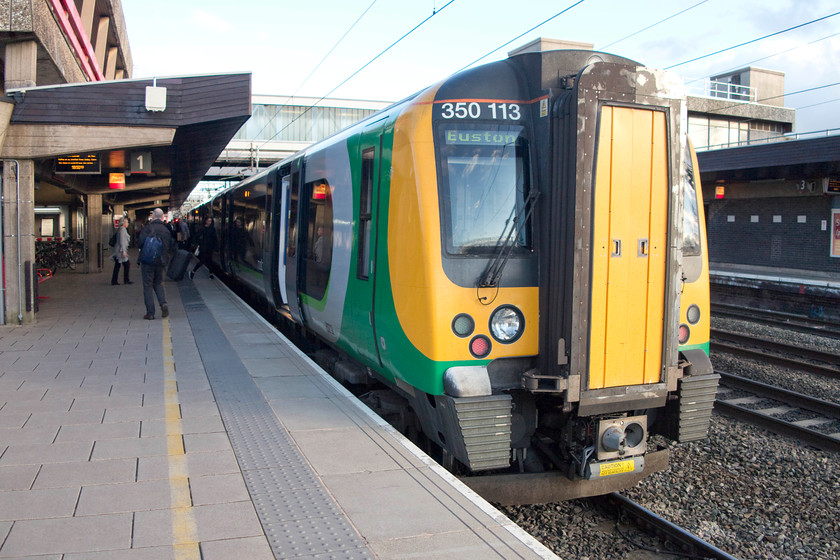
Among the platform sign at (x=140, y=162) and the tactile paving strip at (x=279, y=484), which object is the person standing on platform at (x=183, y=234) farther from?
the tactile paving strip at (x=279, y=484)

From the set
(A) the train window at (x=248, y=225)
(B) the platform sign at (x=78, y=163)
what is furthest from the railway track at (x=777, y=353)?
(B) the platform sign at (x=78, y=163)

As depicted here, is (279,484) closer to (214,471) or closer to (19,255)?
(214,471)

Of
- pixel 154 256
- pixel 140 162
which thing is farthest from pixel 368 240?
pixel 140 162

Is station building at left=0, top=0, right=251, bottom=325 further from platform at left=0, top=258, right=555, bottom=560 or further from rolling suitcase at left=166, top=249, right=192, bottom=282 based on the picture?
rolling suitcase at left=166, top=249, right=192, bottom=282

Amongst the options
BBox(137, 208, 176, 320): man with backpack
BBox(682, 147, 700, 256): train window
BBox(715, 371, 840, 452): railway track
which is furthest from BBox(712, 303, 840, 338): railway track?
BBox(137, 208, 176, 320): man with backpack

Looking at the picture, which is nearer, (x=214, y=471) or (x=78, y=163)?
(x=214, y=471)

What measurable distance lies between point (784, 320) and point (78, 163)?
49.2 ft

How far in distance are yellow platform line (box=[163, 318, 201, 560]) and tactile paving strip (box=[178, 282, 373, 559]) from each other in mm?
356

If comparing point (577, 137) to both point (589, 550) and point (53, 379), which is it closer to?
point (589, 550)

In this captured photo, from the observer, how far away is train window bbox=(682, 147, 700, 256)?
5262 millimetres

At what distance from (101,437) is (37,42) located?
27.0 ft

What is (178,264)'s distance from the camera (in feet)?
62.5

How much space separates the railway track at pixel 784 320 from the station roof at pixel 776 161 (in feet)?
21.5

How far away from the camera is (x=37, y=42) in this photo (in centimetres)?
1080
